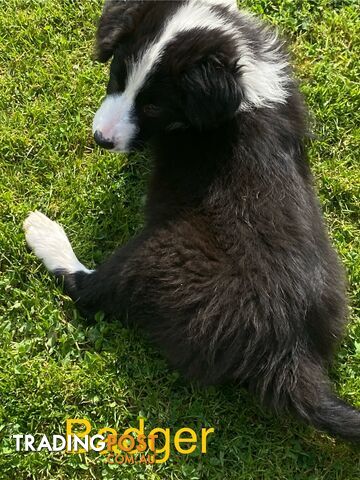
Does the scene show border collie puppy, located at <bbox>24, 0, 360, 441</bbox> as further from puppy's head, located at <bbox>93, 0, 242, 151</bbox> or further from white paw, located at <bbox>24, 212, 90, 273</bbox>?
white paw, located at <bbox>24, 212, 90, 273</bbox>

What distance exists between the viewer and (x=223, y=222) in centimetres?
292

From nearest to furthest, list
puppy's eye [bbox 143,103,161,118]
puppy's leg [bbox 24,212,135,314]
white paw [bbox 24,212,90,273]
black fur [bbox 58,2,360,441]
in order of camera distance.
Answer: black fur [bbox 58,2,360,441], puppy's eye [bbox 143,103,161,118], puppy's leg [bbox 24,212,135,314], white paw [bbox 24,212,90,273]

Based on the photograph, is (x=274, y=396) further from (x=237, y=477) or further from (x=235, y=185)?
(x=235, y=185)

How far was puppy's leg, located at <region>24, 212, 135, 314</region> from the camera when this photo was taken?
10.3 ft

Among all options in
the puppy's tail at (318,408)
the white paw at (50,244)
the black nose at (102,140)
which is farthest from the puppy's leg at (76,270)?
the puppy's tail at (318,408)

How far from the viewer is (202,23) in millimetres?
2959

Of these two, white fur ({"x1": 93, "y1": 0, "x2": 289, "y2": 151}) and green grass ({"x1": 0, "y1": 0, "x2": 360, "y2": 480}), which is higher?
white fur ({"x1": 93, "y1": 0, "x2": 289, "y2": 151})

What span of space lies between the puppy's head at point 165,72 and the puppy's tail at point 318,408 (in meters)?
1.27

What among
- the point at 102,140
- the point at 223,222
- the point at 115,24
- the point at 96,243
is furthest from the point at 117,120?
the point at 96,243

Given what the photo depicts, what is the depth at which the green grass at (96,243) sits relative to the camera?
3.21 metres

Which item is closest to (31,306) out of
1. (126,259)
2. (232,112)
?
(126,259)

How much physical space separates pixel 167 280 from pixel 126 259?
11.3 inches

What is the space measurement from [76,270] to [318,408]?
56.4 inches

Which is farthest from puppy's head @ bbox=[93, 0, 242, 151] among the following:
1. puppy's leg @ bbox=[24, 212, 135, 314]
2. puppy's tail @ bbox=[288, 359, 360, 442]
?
puppy's tail @ bbox=[288, 359, 360, 442]
